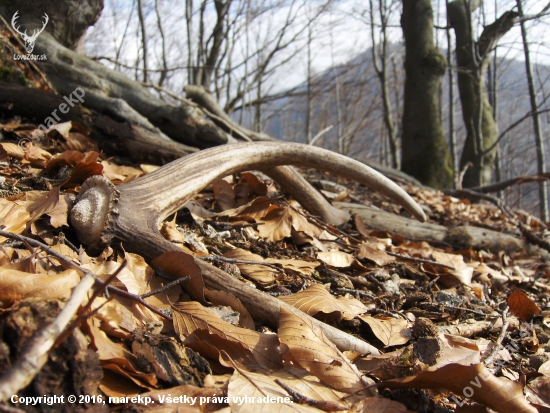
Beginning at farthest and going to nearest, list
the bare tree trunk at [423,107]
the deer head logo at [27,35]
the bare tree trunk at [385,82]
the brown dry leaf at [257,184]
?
the bare tree trunk at [385,82]
the bare tree trunk at [423,107]
the deer head logo at [27,35]
the brown dry leaf at [257,184]

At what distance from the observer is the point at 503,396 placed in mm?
1010

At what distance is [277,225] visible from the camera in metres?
2.34

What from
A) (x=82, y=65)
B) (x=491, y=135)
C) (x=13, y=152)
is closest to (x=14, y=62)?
(x=82, y=65)

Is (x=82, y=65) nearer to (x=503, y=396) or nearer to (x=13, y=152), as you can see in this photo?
(x=13, y=152)

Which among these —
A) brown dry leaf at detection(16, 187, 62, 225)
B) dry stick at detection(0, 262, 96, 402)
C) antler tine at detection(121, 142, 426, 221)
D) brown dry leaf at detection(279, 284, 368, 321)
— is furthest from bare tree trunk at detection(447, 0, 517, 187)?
dry stick at detection(0, 262, 96, 402)

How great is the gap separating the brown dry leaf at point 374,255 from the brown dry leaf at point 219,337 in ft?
4.01

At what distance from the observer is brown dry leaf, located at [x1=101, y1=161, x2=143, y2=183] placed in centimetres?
229

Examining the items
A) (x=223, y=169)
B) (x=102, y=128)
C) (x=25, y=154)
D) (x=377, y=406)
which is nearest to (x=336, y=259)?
(x=223, y=169)

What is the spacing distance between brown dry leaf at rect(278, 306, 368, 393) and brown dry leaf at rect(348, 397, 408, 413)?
0.19 ft

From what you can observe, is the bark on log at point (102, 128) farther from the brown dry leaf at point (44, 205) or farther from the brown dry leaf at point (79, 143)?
the brown dry leaf at point (44, 205)

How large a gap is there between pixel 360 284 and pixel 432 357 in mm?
729

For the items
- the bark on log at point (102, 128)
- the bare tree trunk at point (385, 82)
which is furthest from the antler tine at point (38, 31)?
the bare tree trunk at point (385, 82)

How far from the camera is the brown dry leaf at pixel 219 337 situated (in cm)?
114

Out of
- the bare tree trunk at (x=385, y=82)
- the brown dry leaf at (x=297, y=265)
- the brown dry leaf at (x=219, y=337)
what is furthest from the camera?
the bare tree trunk at (x=385, y=82)
